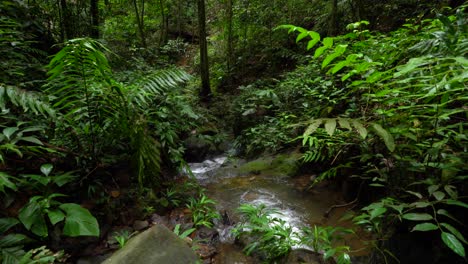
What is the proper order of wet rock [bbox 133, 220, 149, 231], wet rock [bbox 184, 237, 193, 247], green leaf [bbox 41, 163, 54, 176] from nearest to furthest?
green leaf [bbox 41, 163, 54, 176] < wet rock [bbox 184, 237, 193, 247] < wet rock [bbox 133, 220, 149, 231]

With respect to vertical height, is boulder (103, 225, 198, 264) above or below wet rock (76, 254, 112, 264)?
above

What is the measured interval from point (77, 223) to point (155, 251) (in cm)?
57

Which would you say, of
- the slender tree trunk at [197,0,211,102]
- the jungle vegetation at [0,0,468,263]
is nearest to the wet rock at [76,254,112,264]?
the jungle vegetation at [0,0,468,263]

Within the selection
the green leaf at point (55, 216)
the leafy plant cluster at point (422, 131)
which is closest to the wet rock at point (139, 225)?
the green leaf at point (55, 216)

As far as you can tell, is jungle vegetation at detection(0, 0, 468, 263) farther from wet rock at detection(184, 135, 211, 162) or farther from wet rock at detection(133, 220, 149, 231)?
wet rock at detection(184, 135, 211, 162)

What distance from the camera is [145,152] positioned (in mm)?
2410

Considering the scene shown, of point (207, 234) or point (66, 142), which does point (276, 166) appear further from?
point (66, 142)

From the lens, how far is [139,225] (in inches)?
95.3

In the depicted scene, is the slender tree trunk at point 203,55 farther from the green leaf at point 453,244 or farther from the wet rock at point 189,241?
the green leaf at point 453,244

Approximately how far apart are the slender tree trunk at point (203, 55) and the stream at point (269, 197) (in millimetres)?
3912

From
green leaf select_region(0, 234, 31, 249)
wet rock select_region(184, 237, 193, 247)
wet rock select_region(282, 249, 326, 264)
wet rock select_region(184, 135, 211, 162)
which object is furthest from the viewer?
wet rock select_region(184, 135, 211, 162)

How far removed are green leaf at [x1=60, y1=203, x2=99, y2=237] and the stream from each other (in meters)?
1.11

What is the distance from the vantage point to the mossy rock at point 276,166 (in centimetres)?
400

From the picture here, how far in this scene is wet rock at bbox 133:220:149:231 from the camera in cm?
239
